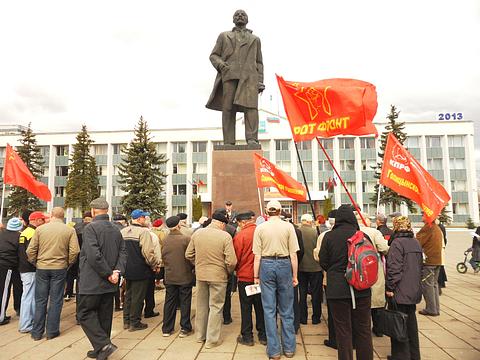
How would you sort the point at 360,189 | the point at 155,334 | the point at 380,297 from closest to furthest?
the point at 380,297, the point at 155,334, the point at 360,189

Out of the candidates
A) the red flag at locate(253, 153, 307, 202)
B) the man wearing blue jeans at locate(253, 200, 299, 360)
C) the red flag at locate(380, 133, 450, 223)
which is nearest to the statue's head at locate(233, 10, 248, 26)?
the red flag at locate(253, 153, 307, 202)

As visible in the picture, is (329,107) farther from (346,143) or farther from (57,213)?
(346,143)

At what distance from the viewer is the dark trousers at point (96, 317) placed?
464 cm

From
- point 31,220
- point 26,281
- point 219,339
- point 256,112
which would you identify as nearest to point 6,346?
point 26,281

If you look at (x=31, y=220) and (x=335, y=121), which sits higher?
(x=335, y=121)

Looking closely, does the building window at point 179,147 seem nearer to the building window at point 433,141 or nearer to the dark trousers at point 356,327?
the building window at point 433,141

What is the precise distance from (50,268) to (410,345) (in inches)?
212

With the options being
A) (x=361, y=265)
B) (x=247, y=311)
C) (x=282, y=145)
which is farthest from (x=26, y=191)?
(x=361, y=265)

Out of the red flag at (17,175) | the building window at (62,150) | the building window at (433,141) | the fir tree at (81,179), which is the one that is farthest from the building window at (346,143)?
the red flag at (17,175)

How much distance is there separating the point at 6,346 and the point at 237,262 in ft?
12.2

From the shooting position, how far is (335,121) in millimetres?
5918

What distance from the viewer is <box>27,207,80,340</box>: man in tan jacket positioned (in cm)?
563

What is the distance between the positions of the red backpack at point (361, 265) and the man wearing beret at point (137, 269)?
11.4 feet

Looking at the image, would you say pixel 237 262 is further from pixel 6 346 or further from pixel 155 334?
pixel 6 346
